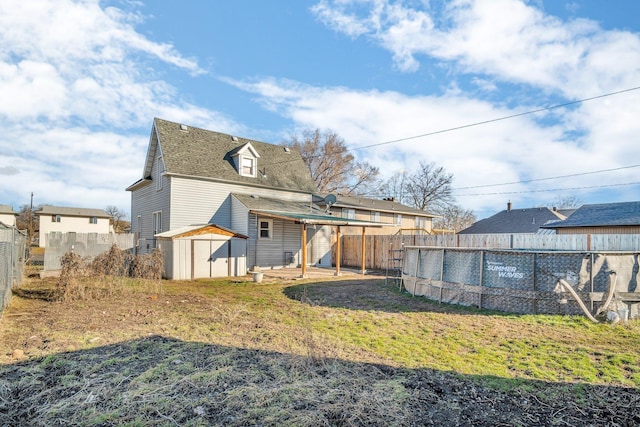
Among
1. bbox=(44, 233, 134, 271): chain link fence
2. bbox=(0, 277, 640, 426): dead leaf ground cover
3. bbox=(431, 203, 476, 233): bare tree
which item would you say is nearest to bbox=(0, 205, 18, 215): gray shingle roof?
bbox=(44, 233, 134, 271): chain link fence

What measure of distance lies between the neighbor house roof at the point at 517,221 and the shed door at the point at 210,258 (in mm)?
27339

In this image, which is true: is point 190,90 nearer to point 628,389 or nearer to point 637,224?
point 628,389

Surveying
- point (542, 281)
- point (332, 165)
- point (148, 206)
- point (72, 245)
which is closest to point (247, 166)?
point (148, 206)

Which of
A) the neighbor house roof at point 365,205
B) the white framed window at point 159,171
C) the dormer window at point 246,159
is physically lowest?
the neighbor house roof at point 365,205

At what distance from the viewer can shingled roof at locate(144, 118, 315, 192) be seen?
58.7 ft

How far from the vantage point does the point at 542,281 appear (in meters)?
8.23

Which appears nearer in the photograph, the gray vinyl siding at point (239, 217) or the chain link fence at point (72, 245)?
the chain link fence at point (72, 245)

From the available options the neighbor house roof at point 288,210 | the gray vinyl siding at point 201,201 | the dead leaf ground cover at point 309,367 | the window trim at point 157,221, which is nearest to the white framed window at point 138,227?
the window trim at point 157,221

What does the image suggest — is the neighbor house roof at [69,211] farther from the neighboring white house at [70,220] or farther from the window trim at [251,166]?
the window trim at [251,166]

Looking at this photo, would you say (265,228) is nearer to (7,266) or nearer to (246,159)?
(246,159)

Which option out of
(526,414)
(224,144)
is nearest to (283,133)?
(224,144)

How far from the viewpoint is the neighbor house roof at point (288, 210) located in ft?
53.4

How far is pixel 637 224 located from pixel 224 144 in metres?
23.4

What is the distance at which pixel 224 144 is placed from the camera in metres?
20.8
